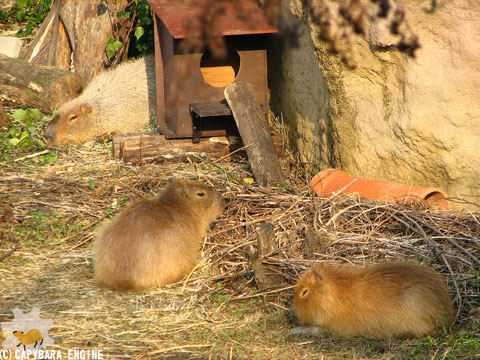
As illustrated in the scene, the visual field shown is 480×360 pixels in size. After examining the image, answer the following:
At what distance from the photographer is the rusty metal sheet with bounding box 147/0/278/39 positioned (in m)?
6.52

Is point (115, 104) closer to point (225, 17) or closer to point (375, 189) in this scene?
point (225, 17)

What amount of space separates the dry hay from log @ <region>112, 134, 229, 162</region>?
39.4 inches

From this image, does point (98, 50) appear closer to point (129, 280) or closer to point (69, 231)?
point (69, 231)

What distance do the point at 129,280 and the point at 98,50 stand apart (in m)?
5.85

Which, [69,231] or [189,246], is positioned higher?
[189,246]

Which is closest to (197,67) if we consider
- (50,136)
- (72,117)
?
(72,117)

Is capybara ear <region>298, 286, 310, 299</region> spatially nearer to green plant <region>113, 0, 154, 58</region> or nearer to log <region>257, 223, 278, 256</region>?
log <region>257, 223, 278, 256</region>

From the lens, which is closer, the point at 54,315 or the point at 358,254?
the point at 54,315

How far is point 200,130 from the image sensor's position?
7.06 metres

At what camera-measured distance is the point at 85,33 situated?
9.33 meters

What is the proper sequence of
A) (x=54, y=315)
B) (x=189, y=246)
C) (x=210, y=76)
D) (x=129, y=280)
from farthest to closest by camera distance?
(x=210, y=76) → (x=189, y=246) → (x=129, y=280) → (x=54, y=315)

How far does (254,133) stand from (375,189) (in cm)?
155

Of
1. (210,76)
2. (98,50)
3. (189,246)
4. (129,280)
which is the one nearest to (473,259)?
(189,246)

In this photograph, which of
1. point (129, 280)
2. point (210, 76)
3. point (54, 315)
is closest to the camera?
point (54, 315)
